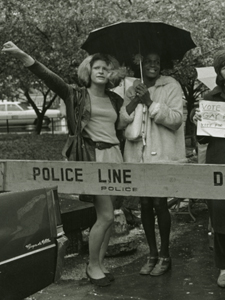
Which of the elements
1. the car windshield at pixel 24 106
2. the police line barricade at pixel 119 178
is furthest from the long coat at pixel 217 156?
the car windshield at pixel 24 106

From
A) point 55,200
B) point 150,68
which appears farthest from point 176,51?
point 55,200

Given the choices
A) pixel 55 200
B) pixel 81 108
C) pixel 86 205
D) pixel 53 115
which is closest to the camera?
pixel 55 200

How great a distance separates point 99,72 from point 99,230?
1.36 metres

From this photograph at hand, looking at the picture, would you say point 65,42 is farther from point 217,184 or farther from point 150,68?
point 217,184

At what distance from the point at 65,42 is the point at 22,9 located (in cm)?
123

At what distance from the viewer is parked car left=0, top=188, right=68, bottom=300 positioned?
403cm

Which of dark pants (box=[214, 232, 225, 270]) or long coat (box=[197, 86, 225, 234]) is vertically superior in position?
long coat (box=[197, 86, 225, 234])

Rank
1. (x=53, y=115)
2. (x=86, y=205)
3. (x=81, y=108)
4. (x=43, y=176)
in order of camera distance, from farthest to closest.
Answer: (x=53, y=115) < (x=86, y=205) < (x=81, y=108) < (x=43, y=176)

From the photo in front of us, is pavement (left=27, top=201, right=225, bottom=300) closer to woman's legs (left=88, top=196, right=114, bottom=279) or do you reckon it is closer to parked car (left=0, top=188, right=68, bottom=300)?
woman's legs (left=88, top=196, right=114, bottom=279)

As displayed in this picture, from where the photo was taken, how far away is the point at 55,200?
4.45 metres

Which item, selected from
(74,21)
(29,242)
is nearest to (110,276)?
Answer: (29,242)

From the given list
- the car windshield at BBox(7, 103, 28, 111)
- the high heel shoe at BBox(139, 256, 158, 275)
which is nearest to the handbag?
the high heel shoe at BBox(139, 256, 158, 275)

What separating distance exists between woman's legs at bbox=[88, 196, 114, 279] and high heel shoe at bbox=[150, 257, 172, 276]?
483 millimetres

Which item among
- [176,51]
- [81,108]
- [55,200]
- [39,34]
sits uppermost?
[39,34]
